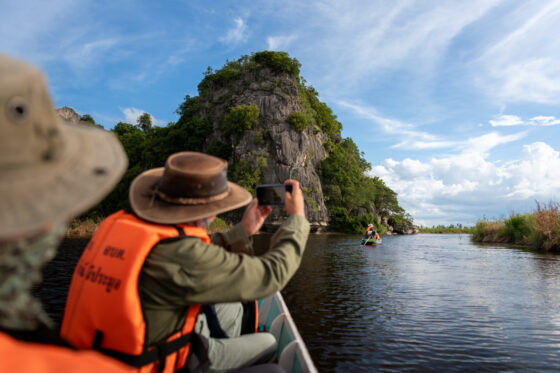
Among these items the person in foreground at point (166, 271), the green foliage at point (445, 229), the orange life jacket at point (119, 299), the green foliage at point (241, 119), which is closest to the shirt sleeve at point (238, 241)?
the person in foreground at point (166, 271)

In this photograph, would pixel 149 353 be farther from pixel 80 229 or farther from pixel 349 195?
pixel 349 195

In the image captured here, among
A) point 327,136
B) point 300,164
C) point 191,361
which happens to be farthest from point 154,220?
point 327,136

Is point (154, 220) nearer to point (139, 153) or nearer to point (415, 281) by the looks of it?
point (415, 281)

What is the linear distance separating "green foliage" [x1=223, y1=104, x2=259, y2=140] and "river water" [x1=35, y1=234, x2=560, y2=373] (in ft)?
105

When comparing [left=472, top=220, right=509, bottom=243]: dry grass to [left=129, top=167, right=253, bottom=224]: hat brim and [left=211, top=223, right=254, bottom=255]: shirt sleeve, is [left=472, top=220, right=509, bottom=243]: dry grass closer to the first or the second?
[left=211, top=223, right=254, bottom=255]: shirt sleeve

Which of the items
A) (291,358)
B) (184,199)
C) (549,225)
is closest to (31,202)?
(184,199)

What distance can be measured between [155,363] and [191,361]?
0.27 m

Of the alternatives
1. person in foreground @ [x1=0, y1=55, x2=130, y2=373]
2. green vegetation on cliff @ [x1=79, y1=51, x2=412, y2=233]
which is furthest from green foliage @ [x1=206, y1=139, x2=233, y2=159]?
person in foreground @ [x1=0, y1=55, x2=130, y2=373]

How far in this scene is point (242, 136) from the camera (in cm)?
4297

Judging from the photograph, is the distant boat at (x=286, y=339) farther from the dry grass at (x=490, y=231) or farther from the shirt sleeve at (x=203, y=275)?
the dry grass at (x=490, y=231)

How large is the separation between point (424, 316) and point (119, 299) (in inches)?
262

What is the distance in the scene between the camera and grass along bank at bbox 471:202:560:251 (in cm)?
1712

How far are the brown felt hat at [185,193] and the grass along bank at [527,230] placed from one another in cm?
2046

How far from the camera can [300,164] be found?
140ft
